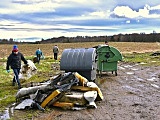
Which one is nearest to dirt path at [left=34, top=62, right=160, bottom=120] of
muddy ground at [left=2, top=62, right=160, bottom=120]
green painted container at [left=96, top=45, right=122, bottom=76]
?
muddy ground at [left=2, top=62, right=160, bottom=120]

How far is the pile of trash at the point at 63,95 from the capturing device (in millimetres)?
8594

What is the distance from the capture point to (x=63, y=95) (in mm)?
8719

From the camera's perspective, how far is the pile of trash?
28.2 ft

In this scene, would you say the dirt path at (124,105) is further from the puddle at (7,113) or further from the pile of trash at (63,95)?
the puddle at (7,113)

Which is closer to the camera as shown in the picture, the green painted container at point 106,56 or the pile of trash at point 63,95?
the pile of trash at point 63,95

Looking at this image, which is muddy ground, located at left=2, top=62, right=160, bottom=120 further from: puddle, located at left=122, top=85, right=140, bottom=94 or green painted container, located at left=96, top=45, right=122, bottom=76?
green painted container, located at left=96, top=45, right=122, bottom=76

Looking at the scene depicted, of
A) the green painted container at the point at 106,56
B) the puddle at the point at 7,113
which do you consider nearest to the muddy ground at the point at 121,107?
the puddle at the point at 7,113

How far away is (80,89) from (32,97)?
1390 millimetres

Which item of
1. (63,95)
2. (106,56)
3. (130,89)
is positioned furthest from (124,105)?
(106,56)

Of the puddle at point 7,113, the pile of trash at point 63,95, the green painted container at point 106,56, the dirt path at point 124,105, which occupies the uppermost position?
the green painted container at point 106,56

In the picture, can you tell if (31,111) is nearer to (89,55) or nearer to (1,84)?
(89,55)

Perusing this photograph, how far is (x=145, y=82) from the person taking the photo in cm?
1371

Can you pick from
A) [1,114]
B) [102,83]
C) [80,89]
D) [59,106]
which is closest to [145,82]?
[102,83]

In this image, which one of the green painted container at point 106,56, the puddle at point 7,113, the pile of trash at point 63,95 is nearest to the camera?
the puddle at point 7,113
